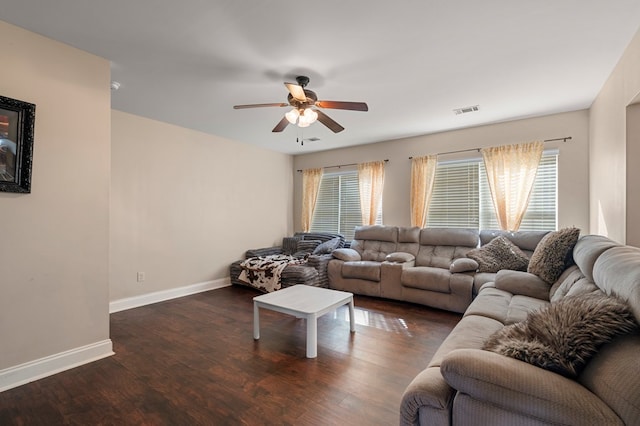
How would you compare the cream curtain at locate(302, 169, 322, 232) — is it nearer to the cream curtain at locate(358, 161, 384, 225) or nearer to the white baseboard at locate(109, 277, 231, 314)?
the cream curtain at locate(358, 161, 384, 225)

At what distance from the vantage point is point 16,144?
2.11m

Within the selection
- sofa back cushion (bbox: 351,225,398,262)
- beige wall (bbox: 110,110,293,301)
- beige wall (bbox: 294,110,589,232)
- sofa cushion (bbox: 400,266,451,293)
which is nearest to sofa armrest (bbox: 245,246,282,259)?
beige wall (bbox: 110,110,293,301)

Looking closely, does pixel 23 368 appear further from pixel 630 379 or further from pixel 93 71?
pixel 630 379

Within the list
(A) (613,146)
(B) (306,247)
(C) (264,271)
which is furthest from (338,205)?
(A) (613,146)

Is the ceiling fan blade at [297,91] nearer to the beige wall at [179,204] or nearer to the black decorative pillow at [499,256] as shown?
the beige wall at [179,204]

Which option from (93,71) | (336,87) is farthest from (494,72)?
(93,71)

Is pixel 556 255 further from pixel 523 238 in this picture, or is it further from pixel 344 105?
pixel 344 105

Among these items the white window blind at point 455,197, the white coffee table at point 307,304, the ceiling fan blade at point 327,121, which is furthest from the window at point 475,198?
the white coffee table at point 307,304

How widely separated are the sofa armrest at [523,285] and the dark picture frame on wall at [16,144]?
4.15 m

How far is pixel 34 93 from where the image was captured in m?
2.21

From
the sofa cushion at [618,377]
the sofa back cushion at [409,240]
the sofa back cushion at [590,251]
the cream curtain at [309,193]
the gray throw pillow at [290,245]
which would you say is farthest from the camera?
the cream curtain at [309,193]

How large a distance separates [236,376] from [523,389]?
189cm

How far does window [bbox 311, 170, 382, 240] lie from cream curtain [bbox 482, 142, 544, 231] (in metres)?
2.33

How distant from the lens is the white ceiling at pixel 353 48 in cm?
192
